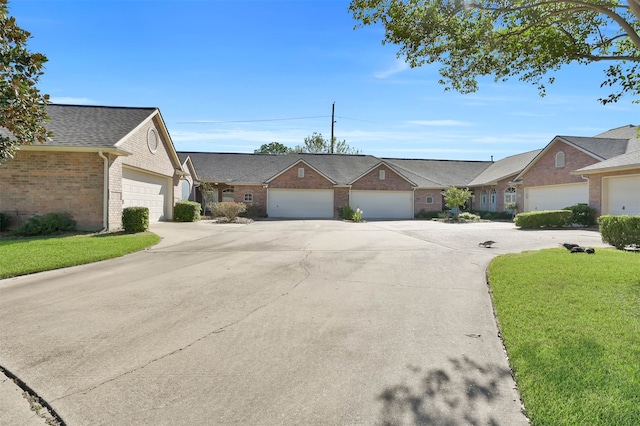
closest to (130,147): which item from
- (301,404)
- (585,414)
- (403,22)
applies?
(403,22)

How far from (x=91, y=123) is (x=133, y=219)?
5227mm

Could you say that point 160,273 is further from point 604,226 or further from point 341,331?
point 604,226

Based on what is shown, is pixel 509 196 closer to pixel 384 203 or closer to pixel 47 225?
pixel 384 203

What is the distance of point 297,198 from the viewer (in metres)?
31.7

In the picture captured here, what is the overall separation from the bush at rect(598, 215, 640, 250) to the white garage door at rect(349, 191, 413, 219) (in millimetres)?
21369

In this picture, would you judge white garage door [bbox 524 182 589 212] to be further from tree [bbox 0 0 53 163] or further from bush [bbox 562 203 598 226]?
tree [bbox 0 0 53 163]

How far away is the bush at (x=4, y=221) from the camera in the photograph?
45.5 feet

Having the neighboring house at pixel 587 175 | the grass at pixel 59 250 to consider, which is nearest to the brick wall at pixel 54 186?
the grass at pixel 59 250

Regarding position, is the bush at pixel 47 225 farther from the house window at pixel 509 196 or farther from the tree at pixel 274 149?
the tree at pixel 274 149

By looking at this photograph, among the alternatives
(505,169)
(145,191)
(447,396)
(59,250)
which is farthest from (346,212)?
(447,396)

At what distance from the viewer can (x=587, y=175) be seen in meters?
20.9

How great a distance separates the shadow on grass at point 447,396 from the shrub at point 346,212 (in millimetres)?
24727

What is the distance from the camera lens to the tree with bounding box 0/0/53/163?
213 inches

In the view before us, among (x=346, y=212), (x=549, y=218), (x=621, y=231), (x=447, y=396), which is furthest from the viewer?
(x=346, y=212)
